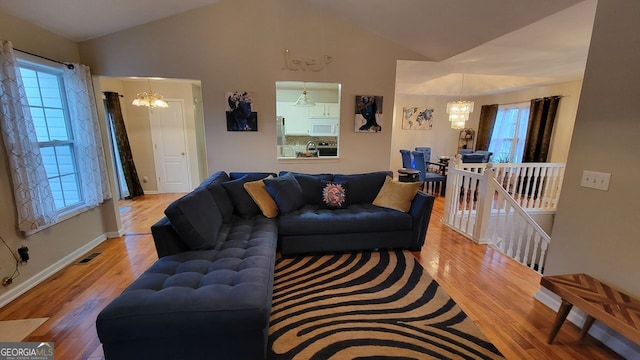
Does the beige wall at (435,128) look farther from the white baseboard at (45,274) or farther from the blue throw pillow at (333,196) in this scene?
the white baseboard at (45,274)

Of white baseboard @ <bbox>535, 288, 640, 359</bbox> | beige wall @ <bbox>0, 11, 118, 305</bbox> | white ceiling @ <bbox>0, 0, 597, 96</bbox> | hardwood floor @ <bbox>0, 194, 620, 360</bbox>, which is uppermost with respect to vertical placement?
white ceiling @ <bbox>0, 0, 597, 96</bbox>

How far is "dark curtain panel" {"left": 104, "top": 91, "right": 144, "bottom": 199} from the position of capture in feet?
15.9

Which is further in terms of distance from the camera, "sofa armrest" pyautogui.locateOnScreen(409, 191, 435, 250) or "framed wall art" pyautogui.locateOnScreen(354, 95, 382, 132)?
"framed wall art" pyautogui.locateOnScreen(354, 95, 382, 132)

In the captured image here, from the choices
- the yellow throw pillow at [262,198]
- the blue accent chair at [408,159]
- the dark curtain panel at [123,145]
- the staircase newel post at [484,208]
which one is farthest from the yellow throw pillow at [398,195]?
the dark curtain panel at [123,145]

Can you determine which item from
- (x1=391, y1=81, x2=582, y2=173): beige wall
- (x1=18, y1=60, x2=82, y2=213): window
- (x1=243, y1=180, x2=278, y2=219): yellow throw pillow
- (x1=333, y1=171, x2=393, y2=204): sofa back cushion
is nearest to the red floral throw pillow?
(x1=333, y1=171, x2=393, y2=204): sofa back cushion

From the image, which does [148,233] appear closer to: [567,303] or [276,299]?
[276,299]

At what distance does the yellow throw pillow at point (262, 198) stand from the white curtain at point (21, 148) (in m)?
1.79

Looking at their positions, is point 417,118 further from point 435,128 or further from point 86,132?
point 86,132

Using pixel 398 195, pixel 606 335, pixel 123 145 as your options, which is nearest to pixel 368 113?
pixel 398 195

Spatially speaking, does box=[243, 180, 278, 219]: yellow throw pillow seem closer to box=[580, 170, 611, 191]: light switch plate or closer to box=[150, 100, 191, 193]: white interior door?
box=[580, 170, 611, 191]: light switch plate

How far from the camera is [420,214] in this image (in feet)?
9.62

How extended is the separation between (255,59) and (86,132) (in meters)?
2.17

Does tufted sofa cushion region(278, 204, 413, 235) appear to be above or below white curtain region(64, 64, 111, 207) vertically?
below

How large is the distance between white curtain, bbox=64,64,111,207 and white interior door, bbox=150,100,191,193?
2465mm
